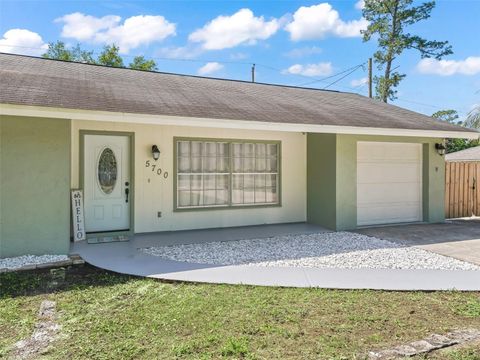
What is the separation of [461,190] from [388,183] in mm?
3797

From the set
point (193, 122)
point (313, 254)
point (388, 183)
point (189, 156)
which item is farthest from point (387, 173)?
point (193, 122)

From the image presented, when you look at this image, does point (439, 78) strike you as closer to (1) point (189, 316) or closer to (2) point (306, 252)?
(2) point (306, 252)

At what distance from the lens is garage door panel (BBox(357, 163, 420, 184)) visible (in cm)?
1061

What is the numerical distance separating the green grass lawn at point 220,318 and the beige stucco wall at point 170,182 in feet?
11.4

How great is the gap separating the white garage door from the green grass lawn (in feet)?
18.3

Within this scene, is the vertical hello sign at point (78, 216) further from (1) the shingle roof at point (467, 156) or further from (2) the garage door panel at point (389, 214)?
(1) the shingle roof at point (467, 156)

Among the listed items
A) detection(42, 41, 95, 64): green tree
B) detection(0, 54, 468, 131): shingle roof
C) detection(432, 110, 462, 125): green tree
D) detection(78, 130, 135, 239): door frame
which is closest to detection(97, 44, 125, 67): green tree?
detection(42, 41, 95, 64): green tree

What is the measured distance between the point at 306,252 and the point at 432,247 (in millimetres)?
2856

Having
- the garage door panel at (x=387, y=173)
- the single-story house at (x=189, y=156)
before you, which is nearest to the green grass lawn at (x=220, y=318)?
the single-story house at (x=189, y=156)

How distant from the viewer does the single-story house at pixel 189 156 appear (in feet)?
22.1

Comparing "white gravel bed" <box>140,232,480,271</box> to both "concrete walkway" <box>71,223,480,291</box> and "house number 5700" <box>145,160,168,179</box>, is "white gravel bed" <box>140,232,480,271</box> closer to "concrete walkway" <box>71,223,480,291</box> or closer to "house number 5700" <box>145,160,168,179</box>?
"concrete walkway" <box>71,223,480,291</box>

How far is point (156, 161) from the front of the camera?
9227 mm

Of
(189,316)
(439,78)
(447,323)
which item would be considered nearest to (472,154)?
(439,78)

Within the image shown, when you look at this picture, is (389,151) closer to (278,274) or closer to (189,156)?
(189,156)
